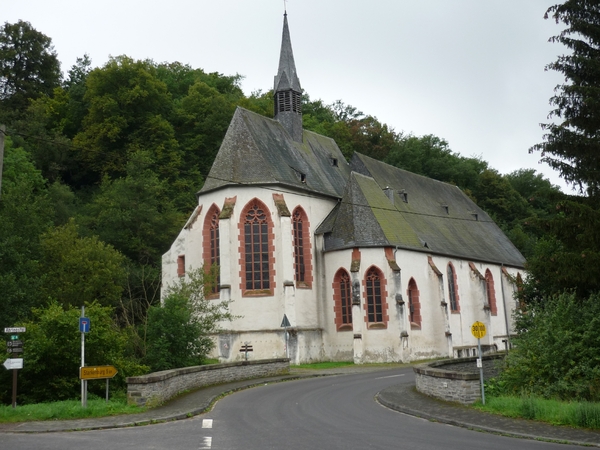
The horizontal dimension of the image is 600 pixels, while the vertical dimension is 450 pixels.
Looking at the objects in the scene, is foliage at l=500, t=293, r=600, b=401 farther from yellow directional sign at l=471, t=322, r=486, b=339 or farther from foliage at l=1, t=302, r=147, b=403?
foliage at l=1, t=302, r=147, b=403

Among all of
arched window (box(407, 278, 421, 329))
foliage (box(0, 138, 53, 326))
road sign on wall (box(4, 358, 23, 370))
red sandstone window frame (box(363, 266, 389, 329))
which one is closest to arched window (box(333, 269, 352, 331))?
red sandstone window frame (box(363, 266, 389, 329))

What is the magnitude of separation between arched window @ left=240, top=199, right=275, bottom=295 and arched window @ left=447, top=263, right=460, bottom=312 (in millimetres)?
11901

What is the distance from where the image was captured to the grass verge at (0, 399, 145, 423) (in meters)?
13.3

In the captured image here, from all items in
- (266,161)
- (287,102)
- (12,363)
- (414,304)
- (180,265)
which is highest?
(287,102)

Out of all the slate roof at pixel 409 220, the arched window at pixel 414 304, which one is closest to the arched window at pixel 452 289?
the slate roof at pixel 409 220

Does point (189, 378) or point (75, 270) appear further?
point (75, 270)

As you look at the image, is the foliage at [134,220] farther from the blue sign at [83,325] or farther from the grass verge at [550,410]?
the grass verge at [550,410]

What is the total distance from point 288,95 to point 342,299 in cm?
1281

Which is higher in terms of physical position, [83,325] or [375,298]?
[375,298]

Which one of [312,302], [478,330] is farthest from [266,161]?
[478,330]

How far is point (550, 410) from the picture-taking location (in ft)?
40.9

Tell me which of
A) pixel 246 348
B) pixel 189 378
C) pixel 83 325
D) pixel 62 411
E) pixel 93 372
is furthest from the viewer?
pixel 246 348

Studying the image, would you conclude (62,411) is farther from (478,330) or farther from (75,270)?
(75,270)

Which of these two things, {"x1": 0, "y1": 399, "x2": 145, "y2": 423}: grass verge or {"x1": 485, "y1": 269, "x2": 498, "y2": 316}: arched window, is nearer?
{"x1": 0, "y1": 399, "x2": 145, "y2": 423}: grass verge
